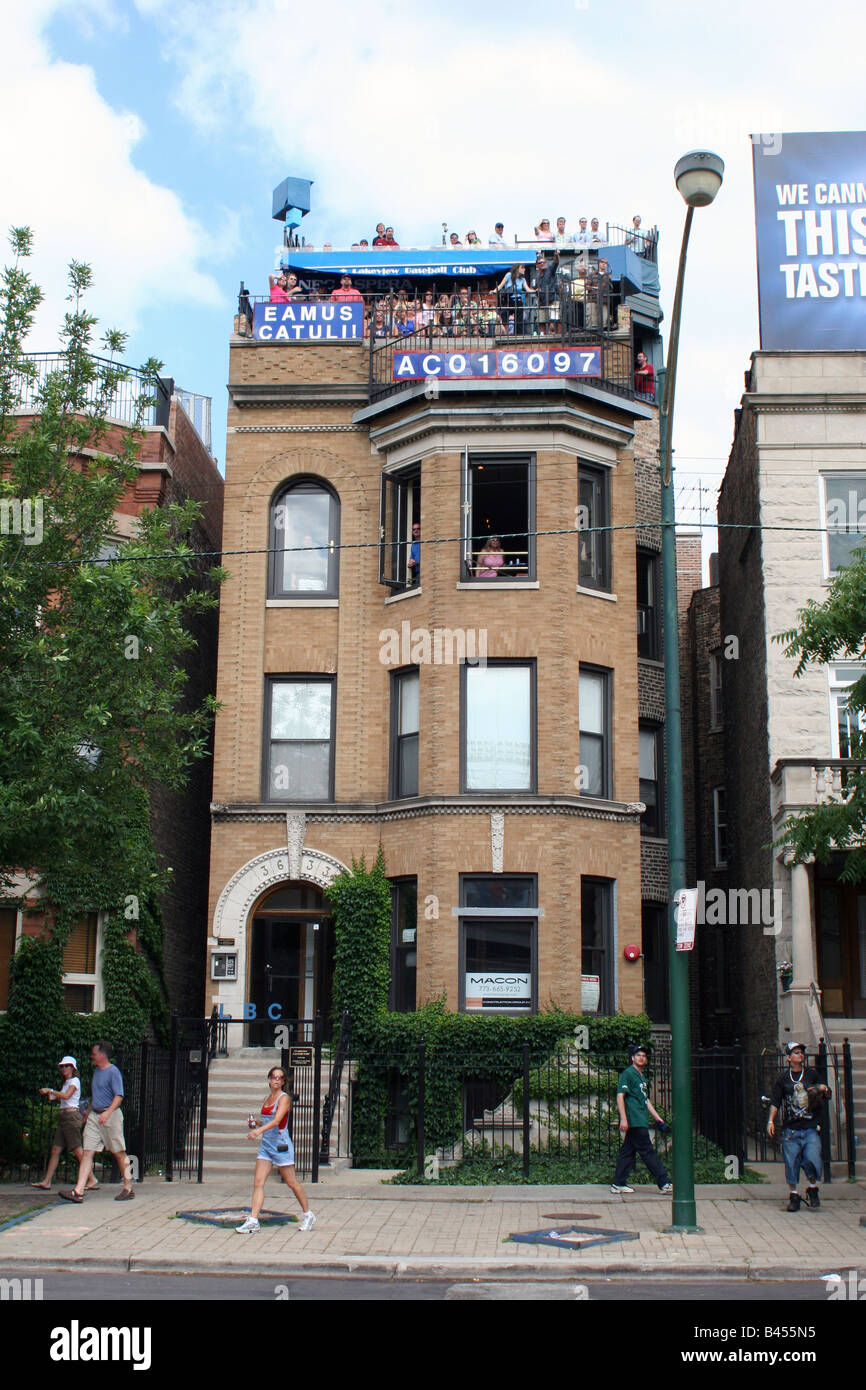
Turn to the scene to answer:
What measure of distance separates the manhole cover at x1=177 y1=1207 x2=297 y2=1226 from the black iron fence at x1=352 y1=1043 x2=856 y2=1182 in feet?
12.0

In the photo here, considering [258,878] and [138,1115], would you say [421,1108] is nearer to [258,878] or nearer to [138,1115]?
[138,1115]

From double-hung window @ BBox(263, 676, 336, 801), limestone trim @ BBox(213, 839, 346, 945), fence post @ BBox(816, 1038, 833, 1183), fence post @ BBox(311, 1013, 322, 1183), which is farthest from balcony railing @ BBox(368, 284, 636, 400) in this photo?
fence post @ BBox(816, 1038, 833, 1183)

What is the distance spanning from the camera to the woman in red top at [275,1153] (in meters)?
14.0

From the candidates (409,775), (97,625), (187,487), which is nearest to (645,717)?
(409,775)

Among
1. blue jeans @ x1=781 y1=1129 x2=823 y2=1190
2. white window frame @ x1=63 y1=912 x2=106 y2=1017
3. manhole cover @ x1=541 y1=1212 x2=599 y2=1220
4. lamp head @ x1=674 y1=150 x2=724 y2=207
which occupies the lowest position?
manhole cover @ x1=541 y1=1212 x2=599 y2=1220

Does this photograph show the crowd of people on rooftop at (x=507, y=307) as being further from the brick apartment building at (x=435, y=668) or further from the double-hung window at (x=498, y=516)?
the double-hung window at (x=498, y=516)

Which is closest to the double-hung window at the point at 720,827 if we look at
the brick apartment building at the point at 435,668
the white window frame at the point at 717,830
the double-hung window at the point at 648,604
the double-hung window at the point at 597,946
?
the white window frame at the point at 717,830

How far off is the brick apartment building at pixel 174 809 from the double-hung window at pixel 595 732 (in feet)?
22.7

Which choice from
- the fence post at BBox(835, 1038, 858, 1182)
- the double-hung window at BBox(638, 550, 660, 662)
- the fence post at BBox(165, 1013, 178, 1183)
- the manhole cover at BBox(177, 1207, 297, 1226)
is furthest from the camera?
the double-hung window at BBox(638, 550, 660, 662)

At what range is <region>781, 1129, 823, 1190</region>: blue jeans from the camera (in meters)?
15.8

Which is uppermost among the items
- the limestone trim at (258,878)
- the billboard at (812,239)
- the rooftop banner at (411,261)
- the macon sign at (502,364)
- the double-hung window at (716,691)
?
the rooftop banner at (411,261)

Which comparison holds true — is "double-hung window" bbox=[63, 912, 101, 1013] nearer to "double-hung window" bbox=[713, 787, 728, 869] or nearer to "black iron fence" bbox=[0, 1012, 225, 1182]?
"black iron fence" bbox=[0, 1012, 225, 1182]

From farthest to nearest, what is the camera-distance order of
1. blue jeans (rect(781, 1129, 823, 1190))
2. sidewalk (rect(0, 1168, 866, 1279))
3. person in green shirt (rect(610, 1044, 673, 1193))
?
1. person in green shirt (rect(610, 1044, 673, 1193))
2. blue jeans (rect(781, 1129, 823, 1190))
3. sidewalk (rect(0, 1168, 866, 1279))

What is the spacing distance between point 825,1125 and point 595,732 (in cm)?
731
